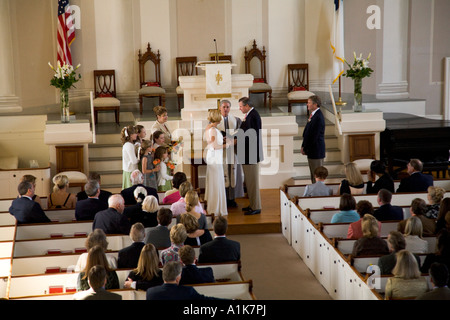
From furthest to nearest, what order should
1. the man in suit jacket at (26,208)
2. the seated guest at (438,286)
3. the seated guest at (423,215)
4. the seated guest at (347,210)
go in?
the man in suit jacket at (26,208), the seated guest at (347,210), the seated guest at (423,215), the seated guest at (438,286)

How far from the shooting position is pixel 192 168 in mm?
10453

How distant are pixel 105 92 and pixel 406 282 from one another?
1000cm

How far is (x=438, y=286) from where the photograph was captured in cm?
500

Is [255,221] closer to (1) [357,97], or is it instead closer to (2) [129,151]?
(2) [129,151]

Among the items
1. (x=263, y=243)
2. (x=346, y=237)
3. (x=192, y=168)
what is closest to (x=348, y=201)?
(x=346, y=237)

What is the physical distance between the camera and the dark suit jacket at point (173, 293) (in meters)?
5.13

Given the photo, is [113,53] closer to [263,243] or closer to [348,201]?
[263,243]

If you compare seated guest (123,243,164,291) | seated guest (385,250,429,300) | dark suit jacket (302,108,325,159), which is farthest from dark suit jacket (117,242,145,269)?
dark suit jacket (302,108,325,159)

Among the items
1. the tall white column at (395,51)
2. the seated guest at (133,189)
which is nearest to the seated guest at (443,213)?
the seated guest at (133,189)

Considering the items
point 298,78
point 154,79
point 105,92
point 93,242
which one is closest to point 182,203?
point 93,242

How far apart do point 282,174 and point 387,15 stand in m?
4.71

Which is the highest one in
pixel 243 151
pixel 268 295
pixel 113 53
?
pixel 113 53

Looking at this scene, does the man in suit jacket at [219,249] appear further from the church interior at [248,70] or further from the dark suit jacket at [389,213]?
the church interior at [248,70]

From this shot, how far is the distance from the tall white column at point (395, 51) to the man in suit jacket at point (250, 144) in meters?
5.51
